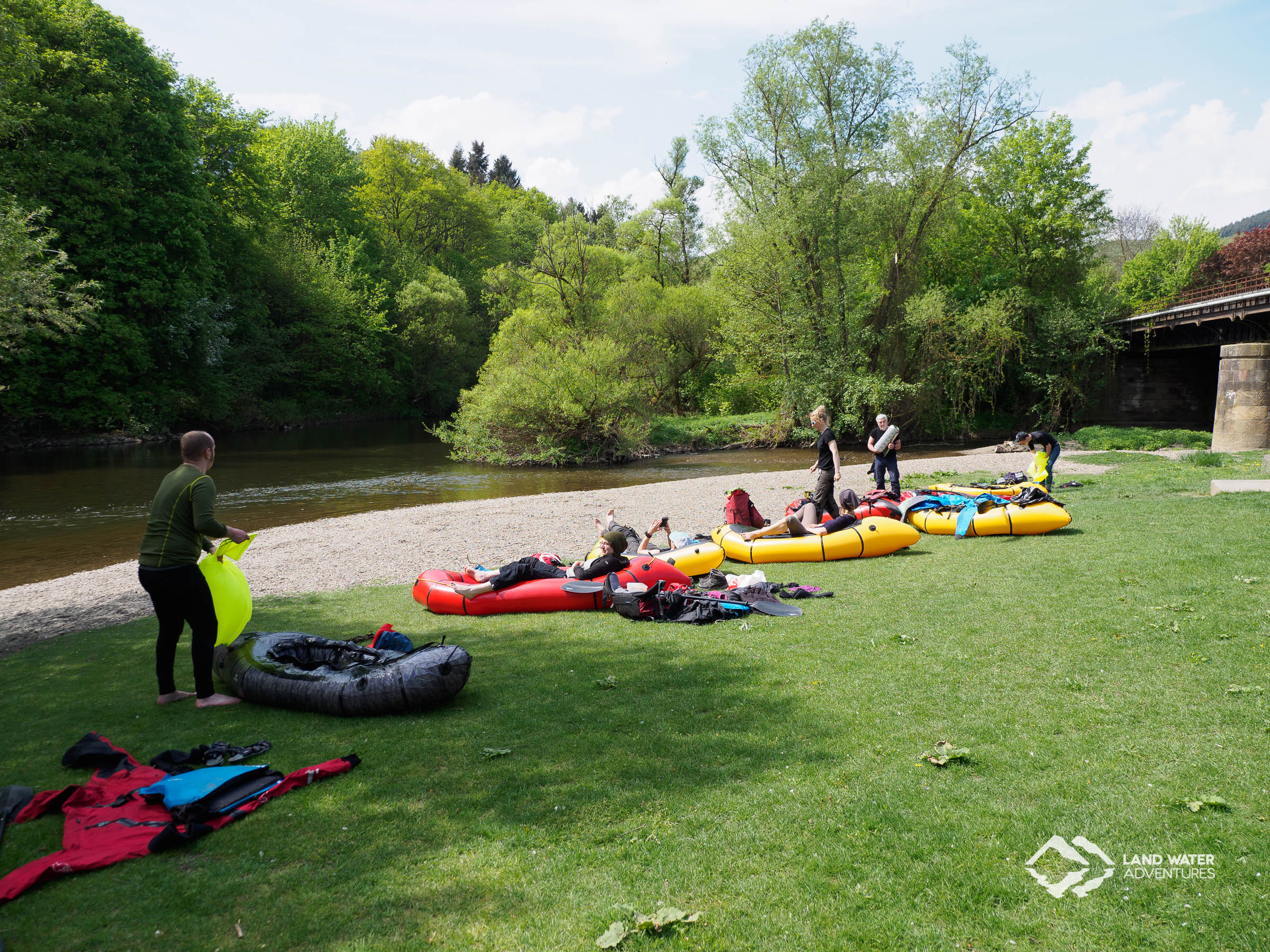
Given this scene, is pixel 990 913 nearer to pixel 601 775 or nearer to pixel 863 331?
pixel 601 775

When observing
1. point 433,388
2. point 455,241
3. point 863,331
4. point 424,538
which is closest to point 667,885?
point 424,538

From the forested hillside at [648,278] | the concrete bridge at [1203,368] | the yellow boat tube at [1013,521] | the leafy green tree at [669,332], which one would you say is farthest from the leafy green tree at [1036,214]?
the yellow boat tube at [1013,521]

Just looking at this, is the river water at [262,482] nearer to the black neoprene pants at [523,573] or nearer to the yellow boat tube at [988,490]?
the black neoprene pants at [523,573]

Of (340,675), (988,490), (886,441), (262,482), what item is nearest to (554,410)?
(262,482)

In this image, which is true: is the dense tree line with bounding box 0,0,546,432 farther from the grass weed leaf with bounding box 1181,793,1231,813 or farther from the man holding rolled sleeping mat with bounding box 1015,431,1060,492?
the man holding rolled sleeping mat with bounding box 1015,431,1060,492

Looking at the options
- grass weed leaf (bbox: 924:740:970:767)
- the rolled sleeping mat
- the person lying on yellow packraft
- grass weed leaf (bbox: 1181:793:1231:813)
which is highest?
the rolled sleeping mat

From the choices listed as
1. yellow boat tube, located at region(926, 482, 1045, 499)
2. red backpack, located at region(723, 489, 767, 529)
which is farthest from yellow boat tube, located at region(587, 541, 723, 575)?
yellow boat tube, located at region(926, 482, 1045, 499)

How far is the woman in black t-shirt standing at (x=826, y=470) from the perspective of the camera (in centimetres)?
1078

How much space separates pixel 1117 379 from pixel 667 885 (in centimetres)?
3930

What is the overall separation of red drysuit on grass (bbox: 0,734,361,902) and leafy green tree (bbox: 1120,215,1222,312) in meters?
62.3

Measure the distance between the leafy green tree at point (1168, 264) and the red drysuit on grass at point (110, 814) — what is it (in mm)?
62294

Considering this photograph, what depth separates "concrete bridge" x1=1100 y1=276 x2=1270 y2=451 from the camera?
23609 millimetres

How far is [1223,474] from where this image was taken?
16125mm

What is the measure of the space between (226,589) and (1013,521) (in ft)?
32.8
